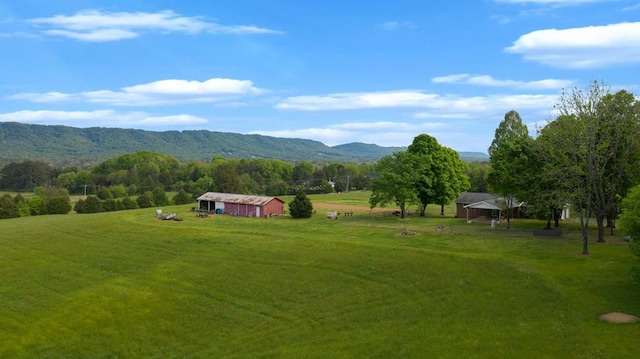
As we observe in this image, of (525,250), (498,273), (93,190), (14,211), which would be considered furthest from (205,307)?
(93,190)

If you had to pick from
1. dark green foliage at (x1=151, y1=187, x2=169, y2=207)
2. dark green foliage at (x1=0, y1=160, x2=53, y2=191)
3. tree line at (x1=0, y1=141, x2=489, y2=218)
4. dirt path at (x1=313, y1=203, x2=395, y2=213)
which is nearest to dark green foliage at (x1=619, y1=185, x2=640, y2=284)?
dirt path at (x1=313, y1=203, x2=395, y2=213)

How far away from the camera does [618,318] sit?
29438 millimetres

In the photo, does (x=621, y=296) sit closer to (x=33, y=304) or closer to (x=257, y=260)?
(x=257, y=260)

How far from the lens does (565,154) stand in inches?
1849

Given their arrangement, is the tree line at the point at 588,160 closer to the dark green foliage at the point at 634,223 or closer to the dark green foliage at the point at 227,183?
the dark green foliage at the point at 634,223

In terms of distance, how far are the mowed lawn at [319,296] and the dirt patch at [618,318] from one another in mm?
615

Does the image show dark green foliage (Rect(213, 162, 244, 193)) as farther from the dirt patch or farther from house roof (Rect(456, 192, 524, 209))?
the dirt patch

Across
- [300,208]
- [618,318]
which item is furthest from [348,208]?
[618,318]

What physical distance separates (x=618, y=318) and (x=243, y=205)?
54.4 meters

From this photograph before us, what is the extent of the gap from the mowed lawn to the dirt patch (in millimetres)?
615

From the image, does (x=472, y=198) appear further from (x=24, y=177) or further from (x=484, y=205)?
(x=24, y=177)

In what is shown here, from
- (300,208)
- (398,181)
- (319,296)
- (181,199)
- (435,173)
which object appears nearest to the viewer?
(319,296)

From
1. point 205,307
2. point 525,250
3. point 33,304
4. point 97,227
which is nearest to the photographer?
point 205,307

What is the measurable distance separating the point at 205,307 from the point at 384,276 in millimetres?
13363
